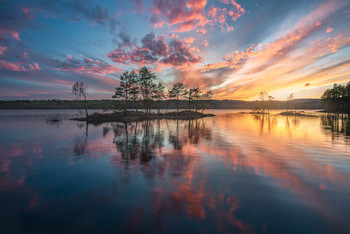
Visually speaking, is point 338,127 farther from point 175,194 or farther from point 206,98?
point 206,98

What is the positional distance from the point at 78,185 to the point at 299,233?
1112cm

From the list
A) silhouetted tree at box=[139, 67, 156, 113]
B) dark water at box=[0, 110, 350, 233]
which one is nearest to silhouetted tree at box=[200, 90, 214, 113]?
silhouetted tree at box=[139, 67, 156, 113]

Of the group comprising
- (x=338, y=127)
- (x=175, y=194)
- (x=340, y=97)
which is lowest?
(x=175, y=194)

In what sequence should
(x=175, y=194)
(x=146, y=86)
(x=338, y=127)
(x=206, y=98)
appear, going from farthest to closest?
(x=206, y=98) < (x=146, y=86) < (x=338, y=127) < (x=175, y=194)

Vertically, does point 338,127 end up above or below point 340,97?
below

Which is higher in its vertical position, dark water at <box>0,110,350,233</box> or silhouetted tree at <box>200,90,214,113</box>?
silhouetted tree at <box>200,90,214,113</box>

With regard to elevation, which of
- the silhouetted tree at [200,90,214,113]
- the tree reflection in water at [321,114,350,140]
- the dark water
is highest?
the silhouetted tree at [200,90,214,113]

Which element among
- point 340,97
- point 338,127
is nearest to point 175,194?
point 338,127

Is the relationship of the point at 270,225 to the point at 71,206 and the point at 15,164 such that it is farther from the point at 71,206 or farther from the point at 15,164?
the point at 15,164

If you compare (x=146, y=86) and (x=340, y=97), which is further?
(x=340, y=97)

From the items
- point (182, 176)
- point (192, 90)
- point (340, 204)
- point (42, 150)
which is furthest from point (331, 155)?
point (192, 90)

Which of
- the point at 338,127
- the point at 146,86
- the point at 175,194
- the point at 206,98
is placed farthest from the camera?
the point at 206,98

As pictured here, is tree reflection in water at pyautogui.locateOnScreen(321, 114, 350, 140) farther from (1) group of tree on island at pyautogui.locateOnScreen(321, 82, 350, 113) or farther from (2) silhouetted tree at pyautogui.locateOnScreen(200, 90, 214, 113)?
(1) group of tree on island at pyautogui.locateOnScreen(321, 82, 350, 113)

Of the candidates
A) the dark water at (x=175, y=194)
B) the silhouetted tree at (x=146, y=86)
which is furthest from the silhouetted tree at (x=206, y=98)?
the dark water at (x=175, y=194)
